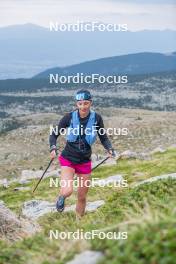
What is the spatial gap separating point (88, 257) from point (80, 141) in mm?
7149

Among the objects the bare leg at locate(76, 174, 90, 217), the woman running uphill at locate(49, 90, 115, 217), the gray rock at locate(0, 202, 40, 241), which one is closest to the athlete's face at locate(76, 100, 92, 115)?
the woman running uphill at locate(49, 90, 115, 217)

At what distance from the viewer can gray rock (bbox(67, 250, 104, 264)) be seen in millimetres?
6527

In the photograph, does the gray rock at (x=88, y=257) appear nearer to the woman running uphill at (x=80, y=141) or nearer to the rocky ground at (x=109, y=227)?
the rocky ground at (x=109, y=227)

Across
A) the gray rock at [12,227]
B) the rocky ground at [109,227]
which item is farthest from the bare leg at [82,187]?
the gray rock at [12,227]

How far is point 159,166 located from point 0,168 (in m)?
73.8

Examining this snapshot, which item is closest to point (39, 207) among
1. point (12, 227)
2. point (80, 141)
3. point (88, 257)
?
point (80, 141)

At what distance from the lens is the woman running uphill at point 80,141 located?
13.5 m

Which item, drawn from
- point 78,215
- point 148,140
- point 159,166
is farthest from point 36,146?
point 78,215

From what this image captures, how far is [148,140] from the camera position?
118562 mm

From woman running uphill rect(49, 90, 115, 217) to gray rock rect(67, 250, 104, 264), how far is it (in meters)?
6.73

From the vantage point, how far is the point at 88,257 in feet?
22.0

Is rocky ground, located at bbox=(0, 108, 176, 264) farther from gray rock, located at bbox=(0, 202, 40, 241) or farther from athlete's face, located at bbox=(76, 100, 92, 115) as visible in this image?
athlete's face, located at bbox=(76, 100, 92, 115)

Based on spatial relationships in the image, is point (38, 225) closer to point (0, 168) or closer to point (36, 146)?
point (0, 168)

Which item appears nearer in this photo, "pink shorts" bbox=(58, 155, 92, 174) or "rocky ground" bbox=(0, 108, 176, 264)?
"rocky ground" bbox=(0, 108, 176, 264)
